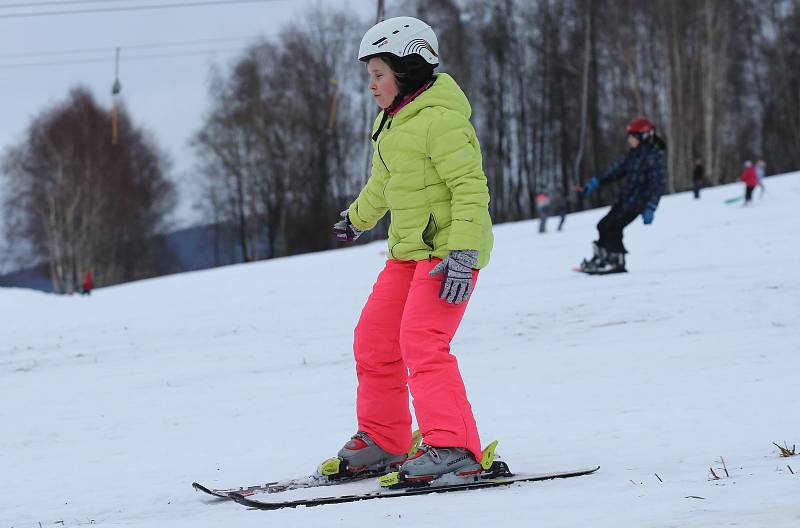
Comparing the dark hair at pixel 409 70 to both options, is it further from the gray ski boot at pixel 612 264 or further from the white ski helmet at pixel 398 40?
the gray ski boot at pixel 612 264

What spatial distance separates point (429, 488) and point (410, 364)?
0.44 metres

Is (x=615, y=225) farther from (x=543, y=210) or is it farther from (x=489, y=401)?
(x=543, y=210)

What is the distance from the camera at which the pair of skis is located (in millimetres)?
3002

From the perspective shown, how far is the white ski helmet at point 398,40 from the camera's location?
336cm

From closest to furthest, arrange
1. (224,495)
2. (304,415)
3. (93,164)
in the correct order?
(224,495) < (304,415) < (93,164)

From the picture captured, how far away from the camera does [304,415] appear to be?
5152 millimetres

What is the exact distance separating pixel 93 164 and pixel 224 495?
4546 cm

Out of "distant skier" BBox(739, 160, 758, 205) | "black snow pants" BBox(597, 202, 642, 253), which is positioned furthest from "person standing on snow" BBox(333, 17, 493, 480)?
Result: "distant skier" BBox(739, 160, 758, 205)

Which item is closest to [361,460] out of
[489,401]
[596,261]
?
[489,401]

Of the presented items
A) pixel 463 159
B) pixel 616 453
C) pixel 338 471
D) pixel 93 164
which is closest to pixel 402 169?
pixel 463 159

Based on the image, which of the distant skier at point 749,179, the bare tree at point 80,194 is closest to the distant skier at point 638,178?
the distant skier at point 749,179

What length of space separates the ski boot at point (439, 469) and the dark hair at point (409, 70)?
1331mm

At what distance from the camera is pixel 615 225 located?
420 inches

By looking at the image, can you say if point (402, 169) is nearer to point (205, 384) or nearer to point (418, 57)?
point (418, 57)
